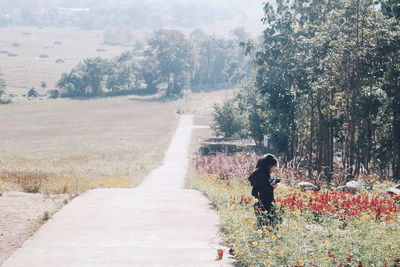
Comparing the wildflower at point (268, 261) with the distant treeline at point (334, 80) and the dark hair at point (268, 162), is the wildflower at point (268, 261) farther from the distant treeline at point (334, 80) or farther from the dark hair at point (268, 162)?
the distant treeline at point (334, 80)

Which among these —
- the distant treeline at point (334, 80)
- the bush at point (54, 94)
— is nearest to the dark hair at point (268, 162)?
the distant treeline at point (334, 80)

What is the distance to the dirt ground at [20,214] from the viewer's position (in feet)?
34.2

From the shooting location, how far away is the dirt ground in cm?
1042

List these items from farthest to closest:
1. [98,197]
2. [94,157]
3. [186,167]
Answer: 1. [94,157]
2. [186,167]
3. [98,197]

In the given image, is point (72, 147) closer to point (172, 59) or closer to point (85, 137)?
point (85, 137)

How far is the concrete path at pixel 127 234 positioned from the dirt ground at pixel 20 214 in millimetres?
375

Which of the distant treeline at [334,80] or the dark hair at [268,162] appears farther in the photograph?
the distant treeline at [334,80]

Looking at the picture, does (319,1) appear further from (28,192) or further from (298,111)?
(28,192)

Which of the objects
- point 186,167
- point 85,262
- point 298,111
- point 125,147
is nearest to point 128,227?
point 85,262

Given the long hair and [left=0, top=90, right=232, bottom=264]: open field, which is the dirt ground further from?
the long hair

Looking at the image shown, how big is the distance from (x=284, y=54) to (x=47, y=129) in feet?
144

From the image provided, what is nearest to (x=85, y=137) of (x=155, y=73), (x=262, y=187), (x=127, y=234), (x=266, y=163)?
(x=127, y=234)

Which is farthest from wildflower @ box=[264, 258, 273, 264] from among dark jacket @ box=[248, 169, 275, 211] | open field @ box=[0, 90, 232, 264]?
open field @ box=[0, 90, 232, 264]

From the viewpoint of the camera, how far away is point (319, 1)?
1326 inches
